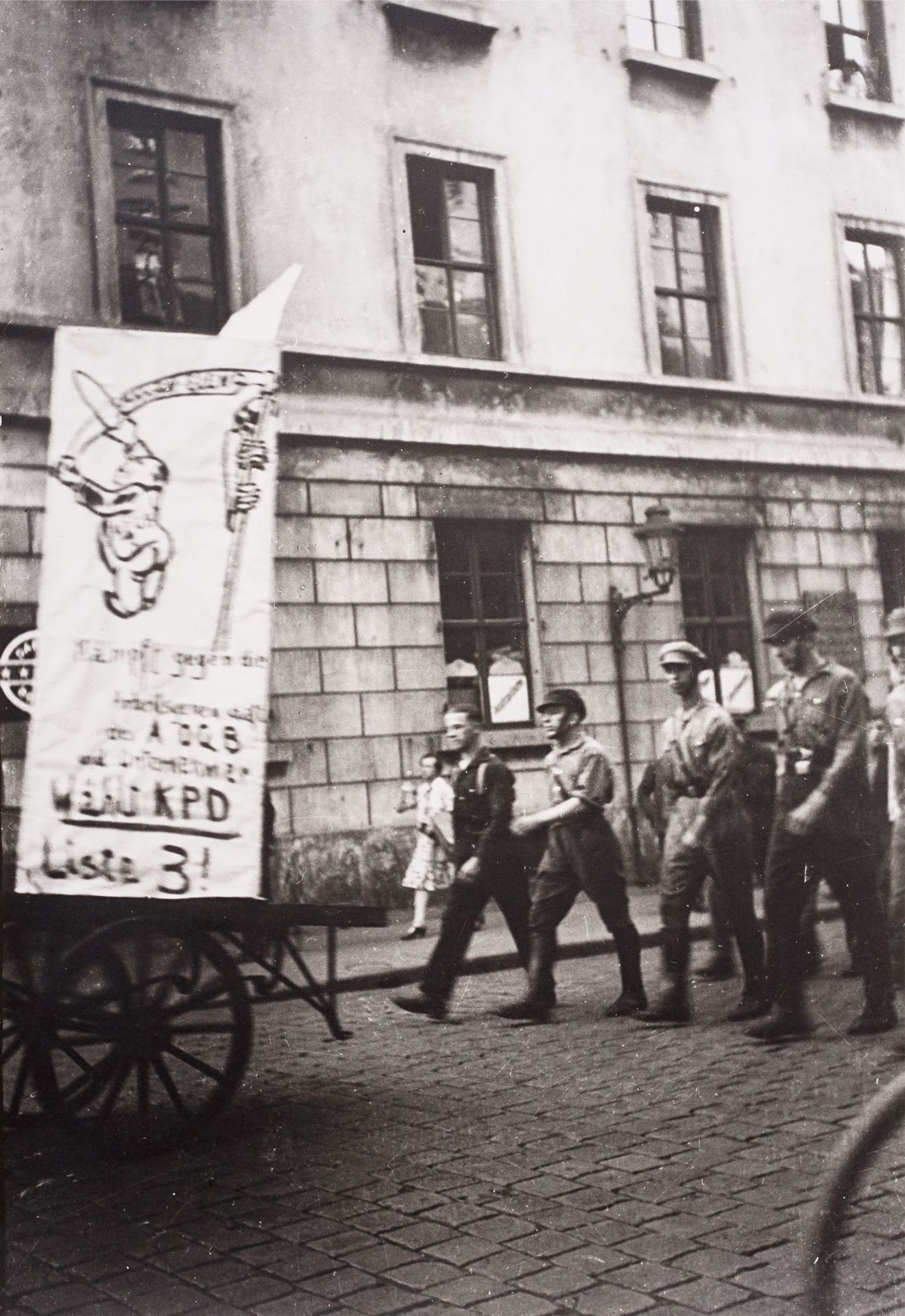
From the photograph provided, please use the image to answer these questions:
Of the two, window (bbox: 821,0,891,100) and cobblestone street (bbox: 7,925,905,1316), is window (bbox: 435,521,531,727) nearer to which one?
cobblestone street (bbox: 7,925,905,1316)

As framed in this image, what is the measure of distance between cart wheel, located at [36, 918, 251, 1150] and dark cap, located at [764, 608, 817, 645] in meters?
2.24

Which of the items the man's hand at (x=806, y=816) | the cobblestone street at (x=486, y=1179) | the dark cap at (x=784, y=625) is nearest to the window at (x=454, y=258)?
the dark cap at (x=784, y=625)

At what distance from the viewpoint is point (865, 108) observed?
5.14 meters

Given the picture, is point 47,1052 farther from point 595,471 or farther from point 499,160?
point 499,160

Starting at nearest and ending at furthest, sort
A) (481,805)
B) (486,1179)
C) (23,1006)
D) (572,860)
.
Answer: (486,1179)
(23,1006)
(481,805)
(572,860)

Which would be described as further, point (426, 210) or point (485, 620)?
point (426, 210)

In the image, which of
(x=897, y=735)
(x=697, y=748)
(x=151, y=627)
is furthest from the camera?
(x=897, y=735)

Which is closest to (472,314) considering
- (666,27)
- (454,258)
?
(454,258)

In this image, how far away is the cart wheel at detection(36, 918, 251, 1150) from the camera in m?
4.15

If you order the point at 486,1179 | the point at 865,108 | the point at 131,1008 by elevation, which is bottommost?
the point at 486,1179

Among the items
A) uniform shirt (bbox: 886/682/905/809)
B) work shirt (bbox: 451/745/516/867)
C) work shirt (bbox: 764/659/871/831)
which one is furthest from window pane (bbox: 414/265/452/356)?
uniform shirt (bbox: 886/682/905/809)

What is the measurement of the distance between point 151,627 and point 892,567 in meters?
2.71

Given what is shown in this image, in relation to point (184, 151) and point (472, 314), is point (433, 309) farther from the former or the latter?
point (184, 151)

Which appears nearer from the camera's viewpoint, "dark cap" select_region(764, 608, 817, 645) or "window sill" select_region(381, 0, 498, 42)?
"window sill" select_region(381, 0, 498, 42)
